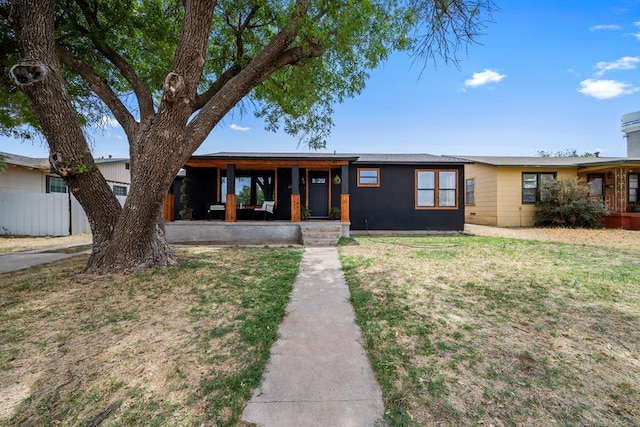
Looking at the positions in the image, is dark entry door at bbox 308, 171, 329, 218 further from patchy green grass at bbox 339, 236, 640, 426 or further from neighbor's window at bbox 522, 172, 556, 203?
neighbor's window at bbox 522, 172, 556, 203

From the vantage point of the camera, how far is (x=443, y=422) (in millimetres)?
1626

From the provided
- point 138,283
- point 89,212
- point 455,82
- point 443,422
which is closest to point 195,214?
point 89,212

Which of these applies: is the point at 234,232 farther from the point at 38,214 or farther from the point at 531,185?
the point at 531,185

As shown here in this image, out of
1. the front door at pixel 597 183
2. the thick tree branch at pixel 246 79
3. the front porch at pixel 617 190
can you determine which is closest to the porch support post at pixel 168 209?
the thick tree branch at pixel 246 79

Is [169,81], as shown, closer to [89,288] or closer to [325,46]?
[325,46]

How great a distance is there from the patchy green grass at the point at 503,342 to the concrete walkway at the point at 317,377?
0.48 ft

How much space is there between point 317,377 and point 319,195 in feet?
31.9

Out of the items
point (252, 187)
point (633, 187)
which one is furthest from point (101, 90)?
point (633, 187)

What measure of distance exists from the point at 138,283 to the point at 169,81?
10.3 feet

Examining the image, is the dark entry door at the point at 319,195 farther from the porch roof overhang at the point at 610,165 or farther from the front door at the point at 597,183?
the front door at the point at 597,183

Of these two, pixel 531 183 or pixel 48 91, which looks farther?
pixel 531 183

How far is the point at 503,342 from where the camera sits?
2.56 m

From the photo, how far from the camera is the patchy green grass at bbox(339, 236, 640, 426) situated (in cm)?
176

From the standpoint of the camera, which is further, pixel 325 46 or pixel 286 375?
pixel 325 46
